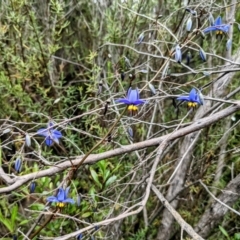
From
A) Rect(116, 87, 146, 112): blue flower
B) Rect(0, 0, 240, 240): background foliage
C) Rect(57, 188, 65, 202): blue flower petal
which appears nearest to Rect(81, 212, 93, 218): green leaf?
Rect(0, 0, 240, 240): background foliage

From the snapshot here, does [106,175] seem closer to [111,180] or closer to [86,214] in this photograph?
[111,180]

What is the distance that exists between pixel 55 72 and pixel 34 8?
1.07 ft

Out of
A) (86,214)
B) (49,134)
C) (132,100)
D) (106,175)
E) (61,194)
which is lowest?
(86,214)

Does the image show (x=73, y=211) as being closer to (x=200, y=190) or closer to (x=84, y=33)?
(x=200, y=190)

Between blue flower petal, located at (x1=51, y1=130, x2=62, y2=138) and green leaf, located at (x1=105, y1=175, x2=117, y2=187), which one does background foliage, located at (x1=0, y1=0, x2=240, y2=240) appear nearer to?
green leaf, located at (x1=105, y1=175, x2=117, y2=187)

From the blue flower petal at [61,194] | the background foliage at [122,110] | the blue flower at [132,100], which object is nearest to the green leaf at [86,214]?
the background foliage at [122,110]

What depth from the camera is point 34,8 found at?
233 centimetres

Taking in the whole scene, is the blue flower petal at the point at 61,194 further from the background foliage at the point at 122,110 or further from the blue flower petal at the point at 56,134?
A: the background foliage at the point at 122,110

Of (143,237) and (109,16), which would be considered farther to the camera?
(109,16)

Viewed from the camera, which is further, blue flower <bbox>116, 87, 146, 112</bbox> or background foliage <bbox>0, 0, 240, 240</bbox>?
background foliage <bbox>0, 0, 240, 240</bbox>

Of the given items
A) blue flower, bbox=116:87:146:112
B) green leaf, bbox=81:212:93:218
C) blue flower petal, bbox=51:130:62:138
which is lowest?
green leaf, bbox=81:212:93:218

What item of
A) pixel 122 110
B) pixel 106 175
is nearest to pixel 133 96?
pixel 106 175

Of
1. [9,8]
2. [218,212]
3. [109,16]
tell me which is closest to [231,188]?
[218,212]

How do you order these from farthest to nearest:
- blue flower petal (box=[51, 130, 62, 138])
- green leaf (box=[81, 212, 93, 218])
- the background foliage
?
the background foliage
green leaf (box=[81, 212, 93, 218])
blue flower petal (box=[51, 130, 62, 138])
